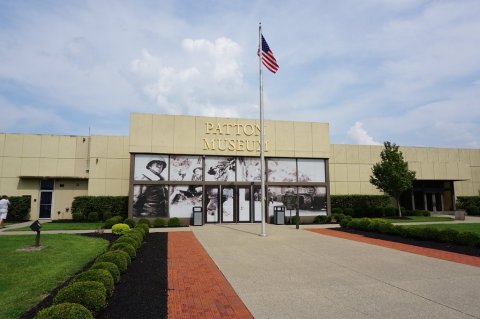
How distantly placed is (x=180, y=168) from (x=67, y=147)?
35.9 ft

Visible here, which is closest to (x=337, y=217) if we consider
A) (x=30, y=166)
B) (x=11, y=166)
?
(x=30, y=166)

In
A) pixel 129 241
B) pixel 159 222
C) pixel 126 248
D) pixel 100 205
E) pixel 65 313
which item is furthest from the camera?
pixel 100 205

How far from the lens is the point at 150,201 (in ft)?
77.6

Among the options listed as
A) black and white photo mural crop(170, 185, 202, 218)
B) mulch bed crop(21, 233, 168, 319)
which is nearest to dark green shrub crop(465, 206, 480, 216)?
black and white photo mural crop(170, 185, 202, 218)

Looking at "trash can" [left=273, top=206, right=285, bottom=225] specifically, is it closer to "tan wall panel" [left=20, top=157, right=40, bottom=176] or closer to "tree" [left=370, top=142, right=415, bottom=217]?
"tree" [left=370, top=142, right=415, bottom=217]

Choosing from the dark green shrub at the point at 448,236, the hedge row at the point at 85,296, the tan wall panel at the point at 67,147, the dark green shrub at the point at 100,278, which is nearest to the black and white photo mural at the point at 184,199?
the tan wall panel at the point at 67,147

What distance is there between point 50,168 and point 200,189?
1318 cm

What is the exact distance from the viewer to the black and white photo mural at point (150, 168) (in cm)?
2384

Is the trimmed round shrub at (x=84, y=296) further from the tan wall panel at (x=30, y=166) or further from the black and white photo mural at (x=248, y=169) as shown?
the tan wall panel at (x=30, y=166)

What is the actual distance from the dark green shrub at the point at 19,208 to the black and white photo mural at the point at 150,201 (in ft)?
33.4

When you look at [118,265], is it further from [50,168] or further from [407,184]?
[407,184]

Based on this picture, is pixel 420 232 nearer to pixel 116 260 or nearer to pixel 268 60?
pixel 268 60

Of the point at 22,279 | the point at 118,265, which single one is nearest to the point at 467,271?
the point at 118,265

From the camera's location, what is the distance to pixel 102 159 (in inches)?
1118
